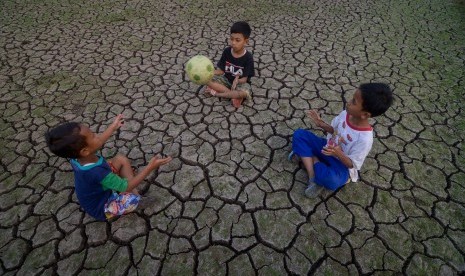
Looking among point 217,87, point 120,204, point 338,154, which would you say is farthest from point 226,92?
point 120,204

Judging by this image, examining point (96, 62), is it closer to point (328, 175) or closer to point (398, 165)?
point (328, 175)

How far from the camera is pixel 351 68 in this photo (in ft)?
14.5

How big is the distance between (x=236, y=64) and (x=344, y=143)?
5.68ft

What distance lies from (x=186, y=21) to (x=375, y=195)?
486cm

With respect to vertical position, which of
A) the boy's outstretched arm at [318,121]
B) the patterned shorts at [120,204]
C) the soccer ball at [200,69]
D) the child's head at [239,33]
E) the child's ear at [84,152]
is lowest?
the patterned shorts at [120,204]

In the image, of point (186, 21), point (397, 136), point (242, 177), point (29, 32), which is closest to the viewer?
point (242, 177)

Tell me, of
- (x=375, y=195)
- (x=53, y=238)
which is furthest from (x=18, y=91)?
(x=375, y=195)

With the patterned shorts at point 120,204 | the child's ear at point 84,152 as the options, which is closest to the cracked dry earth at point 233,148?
the patterned shorts at point 120,204

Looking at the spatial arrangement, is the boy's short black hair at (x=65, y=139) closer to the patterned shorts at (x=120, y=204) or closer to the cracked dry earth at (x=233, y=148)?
the patterned shorts at (x=120, y=204)

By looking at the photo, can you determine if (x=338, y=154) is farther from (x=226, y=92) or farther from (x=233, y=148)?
(x=226, y=92)

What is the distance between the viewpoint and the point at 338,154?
228cm

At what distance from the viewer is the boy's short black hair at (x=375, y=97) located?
→ 2123 millimetres

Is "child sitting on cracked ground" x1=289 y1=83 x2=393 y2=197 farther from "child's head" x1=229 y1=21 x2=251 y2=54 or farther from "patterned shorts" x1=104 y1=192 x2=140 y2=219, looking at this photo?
"patterned shorts" x1=104 y1=192 x2=140 y2=219

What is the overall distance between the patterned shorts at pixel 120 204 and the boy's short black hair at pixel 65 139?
569 mm
